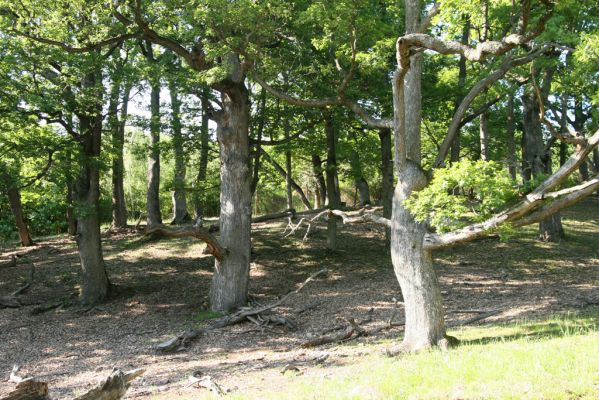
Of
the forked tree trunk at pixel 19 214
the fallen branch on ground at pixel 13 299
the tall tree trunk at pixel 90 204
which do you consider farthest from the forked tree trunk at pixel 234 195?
the forked tree trunk at pixel 19 214

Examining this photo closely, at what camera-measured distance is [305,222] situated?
12102mm

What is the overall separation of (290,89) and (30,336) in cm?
858

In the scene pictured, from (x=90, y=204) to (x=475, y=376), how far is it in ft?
38.6

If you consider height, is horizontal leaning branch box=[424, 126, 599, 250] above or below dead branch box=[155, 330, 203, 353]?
above

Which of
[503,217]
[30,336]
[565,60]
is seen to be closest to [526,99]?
[565,60]

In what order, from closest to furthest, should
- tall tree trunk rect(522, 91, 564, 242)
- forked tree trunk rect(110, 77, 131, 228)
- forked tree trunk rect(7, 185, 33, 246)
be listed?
forked tree trunk rect(110, 77, 131, 228) → tall tree trunk rect(522, 91, 564, 242) → forked tree trunk rect(7, 185, 33, 246)

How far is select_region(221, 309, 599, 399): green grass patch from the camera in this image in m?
5.02

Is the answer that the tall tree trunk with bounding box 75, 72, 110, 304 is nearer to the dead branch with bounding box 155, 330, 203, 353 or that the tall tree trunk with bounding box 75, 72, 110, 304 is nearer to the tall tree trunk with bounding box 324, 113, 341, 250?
the dead branch with bounding box 155, 330, 203, 353

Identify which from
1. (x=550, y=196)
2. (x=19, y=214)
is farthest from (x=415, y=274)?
(x=19, y=214)

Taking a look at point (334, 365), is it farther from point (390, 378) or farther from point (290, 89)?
point (290, 89)

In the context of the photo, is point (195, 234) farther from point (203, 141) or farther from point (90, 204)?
point (203, 141)

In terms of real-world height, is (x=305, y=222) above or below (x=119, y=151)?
below

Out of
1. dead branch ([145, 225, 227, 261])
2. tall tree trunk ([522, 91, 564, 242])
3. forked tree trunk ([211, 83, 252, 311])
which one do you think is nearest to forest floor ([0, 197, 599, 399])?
tall tree trunk ([522, 91, 564, 242])

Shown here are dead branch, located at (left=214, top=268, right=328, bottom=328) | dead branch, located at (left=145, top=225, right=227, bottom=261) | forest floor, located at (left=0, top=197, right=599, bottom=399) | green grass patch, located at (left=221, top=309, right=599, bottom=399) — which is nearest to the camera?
green grass patch, located at (left=221, top=309, right=599, bottom=399)
